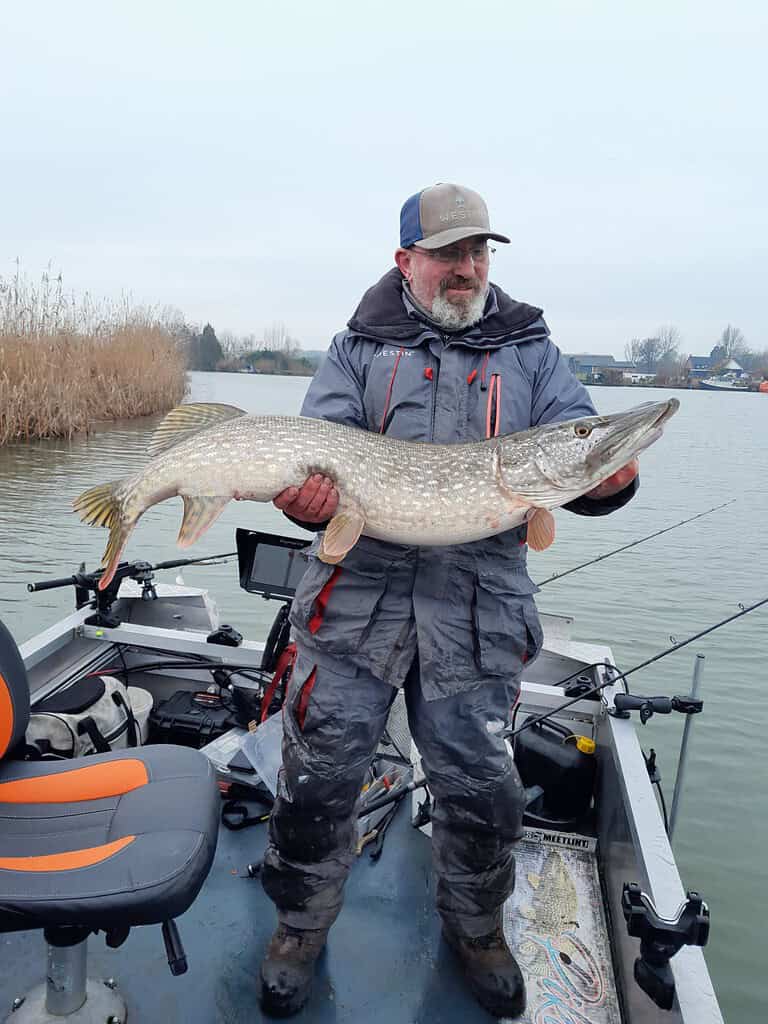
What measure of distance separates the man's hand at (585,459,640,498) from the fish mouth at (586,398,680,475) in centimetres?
2

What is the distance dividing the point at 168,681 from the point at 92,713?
2.63ft

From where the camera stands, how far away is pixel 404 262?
7.17ft

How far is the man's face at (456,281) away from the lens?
2.03 metres

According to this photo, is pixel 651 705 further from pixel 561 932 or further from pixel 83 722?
pixel 83 722

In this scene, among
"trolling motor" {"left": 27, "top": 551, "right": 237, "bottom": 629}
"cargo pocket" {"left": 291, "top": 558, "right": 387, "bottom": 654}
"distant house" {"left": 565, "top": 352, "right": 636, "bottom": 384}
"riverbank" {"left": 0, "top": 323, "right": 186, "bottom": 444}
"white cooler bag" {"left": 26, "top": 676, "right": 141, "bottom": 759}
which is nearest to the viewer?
"cargo pocket" {"left": 291, "top": 558, "right": 387, "bottom": 654}

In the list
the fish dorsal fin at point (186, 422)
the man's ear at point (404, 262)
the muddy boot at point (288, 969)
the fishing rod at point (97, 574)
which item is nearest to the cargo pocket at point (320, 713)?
the muddy boot at point (288, 969)

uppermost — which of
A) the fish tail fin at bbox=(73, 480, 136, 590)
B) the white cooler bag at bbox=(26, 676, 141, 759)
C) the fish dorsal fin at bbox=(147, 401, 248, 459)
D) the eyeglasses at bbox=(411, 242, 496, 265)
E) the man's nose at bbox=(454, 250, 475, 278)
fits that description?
the eyeglasses at bbox=(411, 242, 496, 265)

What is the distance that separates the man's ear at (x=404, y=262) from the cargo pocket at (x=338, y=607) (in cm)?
87

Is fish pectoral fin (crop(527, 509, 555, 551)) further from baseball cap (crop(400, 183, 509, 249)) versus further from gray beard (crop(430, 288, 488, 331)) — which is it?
baseball cap (crop(400, 183, 509, 249))

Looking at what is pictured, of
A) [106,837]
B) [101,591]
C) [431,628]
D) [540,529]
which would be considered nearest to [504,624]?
[431,628]

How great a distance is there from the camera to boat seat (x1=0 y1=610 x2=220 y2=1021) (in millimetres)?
1418

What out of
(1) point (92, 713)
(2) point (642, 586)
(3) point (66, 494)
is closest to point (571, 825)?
(1) point (92, 713)

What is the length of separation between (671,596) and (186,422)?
22.3 feet

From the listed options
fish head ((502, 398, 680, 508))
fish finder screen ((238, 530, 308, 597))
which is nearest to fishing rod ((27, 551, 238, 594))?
fish finder screen ((238, 530, 308, 597))
